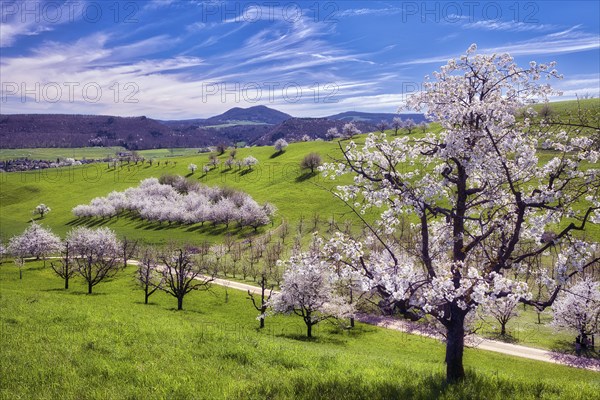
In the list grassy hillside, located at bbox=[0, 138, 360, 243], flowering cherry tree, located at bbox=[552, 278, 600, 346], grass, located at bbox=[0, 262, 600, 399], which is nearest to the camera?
grass, located at bbox=[0, 262, 600, 399]

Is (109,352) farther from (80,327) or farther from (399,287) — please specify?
(399,287)

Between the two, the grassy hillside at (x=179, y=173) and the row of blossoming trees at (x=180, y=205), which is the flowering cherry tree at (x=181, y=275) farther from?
the grassy hillside at (x=179, y=173)

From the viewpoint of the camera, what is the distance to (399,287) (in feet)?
30.5

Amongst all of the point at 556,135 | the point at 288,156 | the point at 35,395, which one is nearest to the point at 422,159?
the point at 556,135

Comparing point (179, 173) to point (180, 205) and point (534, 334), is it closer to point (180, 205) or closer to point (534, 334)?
point (180, 205)

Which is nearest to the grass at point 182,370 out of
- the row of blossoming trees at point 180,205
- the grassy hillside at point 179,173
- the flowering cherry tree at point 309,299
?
the flowering cherry tree at point 309,299

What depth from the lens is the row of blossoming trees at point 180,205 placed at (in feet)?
407

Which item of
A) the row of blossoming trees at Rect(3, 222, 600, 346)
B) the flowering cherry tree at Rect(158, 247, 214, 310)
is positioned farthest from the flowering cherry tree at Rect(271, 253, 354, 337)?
the flowering cherry tree at Rect(158, 247, 214, 310)

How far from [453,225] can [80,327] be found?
12.8m

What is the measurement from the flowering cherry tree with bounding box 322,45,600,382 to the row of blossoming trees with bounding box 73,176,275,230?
108 m

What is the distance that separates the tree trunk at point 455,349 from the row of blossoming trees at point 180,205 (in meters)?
109

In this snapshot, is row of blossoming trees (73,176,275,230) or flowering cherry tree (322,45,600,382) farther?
row of blossoming trees (73,176,275,230)

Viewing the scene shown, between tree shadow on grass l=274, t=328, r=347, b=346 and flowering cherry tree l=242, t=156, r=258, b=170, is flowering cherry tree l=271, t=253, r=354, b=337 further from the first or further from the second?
flowering cherry tree l=242, t=156, r=258, b=170

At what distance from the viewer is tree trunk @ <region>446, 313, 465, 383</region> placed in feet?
33.0
